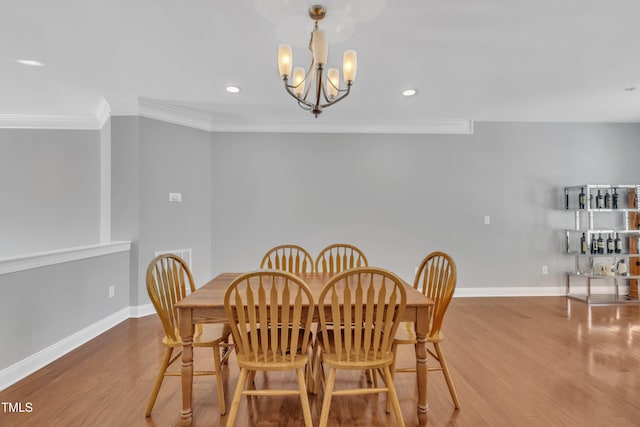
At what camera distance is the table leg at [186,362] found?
63.7 inches

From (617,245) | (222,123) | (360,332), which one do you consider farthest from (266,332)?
(617,245)

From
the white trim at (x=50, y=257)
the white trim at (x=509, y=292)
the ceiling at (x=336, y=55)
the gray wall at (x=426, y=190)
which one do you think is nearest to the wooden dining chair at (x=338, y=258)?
the gray wall at (x=426, y=190)

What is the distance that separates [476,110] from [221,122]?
3.34 metres

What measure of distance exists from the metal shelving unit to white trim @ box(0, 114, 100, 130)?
6533mm

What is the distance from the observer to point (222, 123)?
4.24m

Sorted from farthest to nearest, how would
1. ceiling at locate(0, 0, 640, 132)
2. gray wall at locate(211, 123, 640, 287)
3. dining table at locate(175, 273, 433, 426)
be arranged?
gray wall at locate(211, 123, 640, 287) → ceiling at locate(0, 0, 640, 132) → dining table at locate(175, 273, 433, 426)

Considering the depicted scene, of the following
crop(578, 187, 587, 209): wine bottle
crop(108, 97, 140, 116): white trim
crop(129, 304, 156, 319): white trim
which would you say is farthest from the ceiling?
crop(129, 304, 156, 319): white trim

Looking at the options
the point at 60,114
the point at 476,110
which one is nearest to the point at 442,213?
the point at 476,110

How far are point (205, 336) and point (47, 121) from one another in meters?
4.18

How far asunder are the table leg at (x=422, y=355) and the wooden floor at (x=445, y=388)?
8 cm

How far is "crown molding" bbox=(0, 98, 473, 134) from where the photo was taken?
3752mm

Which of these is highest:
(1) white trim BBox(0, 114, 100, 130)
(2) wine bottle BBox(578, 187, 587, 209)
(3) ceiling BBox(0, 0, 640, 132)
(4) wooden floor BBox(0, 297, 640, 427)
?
(3) ceiling BBox(0, 0, 640, 132)

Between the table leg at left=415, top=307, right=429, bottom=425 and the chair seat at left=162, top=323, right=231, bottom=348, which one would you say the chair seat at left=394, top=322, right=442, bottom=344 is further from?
the chair seat at left=162, top=323, right=231, bottom=348

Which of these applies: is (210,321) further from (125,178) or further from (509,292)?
(509,292)
